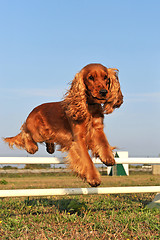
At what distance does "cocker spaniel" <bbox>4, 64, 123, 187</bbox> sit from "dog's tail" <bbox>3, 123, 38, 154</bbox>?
0.45 metres

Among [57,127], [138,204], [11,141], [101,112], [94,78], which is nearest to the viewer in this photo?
[94,78]

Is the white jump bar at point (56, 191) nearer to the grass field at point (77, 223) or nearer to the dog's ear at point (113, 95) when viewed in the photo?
the grass field at point (77, 223)

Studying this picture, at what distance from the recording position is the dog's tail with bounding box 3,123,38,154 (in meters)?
4.25

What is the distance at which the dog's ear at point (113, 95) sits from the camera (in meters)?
3.41

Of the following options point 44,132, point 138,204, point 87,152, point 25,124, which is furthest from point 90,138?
point 138,204

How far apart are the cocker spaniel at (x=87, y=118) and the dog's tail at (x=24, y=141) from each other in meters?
0.45

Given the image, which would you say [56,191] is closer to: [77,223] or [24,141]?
[77,223]

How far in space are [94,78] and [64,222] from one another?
174 cm

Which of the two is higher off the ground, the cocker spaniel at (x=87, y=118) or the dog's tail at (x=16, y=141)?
the cocker spaniel at (x=87, y=118)

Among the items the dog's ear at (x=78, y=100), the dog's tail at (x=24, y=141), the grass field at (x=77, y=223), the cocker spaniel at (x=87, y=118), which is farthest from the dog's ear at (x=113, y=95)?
the dog's tail at (x=24, y=141)

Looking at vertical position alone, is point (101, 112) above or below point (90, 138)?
above

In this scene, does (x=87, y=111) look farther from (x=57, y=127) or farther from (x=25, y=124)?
(x=25, y=124)

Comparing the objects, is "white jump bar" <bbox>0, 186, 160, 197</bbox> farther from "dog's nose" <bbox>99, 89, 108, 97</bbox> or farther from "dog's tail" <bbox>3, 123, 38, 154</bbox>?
"dog's nose" <bbox>99, 89, 108, 97</bbox>

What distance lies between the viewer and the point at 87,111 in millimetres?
3375
